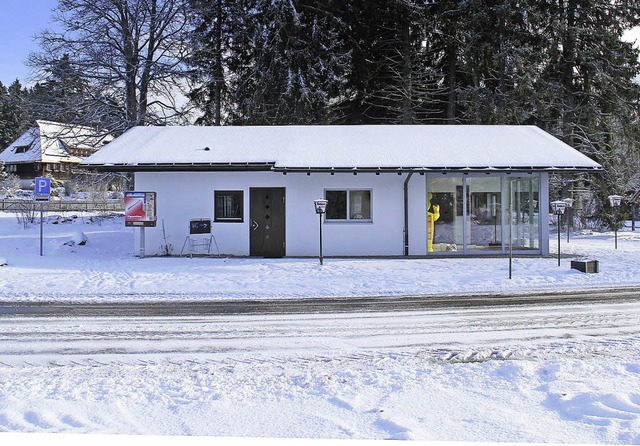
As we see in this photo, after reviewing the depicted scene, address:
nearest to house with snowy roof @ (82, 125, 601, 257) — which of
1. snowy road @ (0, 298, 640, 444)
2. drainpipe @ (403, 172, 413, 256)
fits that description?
drainpipe @ (403, 172, 413, 256)

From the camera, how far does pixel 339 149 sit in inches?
701

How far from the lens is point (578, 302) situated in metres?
9.50

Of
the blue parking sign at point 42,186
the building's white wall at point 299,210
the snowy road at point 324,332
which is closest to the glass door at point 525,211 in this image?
the building's white wall at point 299,210

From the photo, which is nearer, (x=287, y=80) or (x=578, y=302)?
(x=578, y=302)

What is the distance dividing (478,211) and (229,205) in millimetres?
7830

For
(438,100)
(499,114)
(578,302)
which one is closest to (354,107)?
(438,100)

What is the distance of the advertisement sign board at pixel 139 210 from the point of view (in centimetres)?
1552

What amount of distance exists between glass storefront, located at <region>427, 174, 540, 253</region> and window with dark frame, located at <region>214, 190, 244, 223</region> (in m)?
5.94

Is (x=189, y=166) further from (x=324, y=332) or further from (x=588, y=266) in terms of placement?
(x=588, y=266)

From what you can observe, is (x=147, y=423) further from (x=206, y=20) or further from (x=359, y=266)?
(x=206, y=20)

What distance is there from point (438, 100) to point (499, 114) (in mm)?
4202

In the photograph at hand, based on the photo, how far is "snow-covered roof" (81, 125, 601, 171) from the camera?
52.9ft

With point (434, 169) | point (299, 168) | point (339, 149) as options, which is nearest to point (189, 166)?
point (299, 168)

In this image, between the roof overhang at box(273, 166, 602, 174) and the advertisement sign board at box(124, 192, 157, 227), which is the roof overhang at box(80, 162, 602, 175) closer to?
the roof overhang at box(273, 166, 602, 174)
